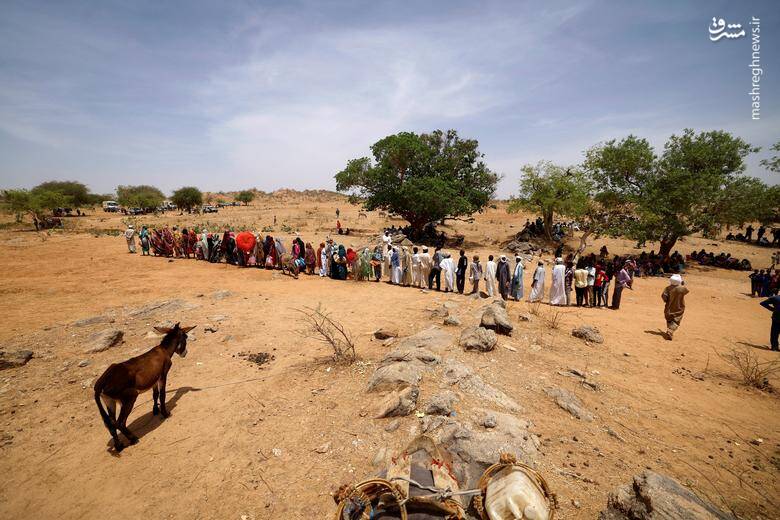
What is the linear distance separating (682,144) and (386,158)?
19.6 metres

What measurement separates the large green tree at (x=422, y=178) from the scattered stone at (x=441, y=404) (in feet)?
62.9

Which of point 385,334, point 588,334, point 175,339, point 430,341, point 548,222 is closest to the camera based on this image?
point 175,339

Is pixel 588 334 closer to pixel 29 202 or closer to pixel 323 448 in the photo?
pixel 323 448

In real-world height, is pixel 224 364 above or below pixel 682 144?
below

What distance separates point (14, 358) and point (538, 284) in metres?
13.5

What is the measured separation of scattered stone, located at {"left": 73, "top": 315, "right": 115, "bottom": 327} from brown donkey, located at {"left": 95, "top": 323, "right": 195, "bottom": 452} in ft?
17.1

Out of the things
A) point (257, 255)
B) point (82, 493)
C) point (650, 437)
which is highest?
point (257, 255)

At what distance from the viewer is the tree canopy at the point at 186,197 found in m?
47.2

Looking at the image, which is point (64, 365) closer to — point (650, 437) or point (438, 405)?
point (438, 405)

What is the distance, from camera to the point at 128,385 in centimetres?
439

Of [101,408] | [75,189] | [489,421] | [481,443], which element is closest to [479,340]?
[489,421]

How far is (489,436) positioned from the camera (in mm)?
4008

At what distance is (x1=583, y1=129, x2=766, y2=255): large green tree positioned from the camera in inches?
795

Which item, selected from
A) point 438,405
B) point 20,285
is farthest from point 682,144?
point 20,285
